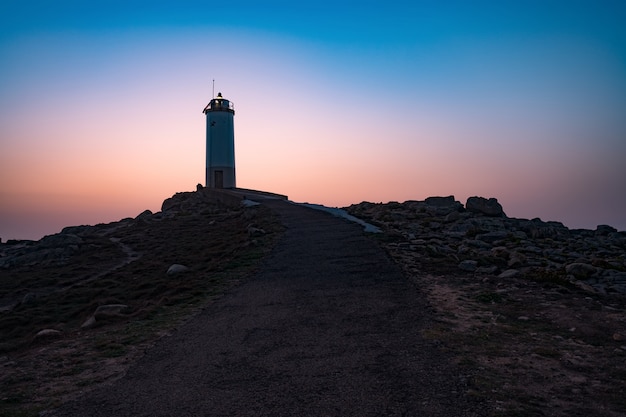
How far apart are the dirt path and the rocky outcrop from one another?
316 cm

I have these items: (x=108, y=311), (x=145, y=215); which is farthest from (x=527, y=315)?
(x=145, y=215)

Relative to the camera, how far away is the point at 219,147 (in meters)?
48.9

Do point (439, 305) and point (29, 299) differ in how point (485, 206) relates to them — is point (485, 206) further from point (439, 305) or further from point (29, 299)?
point (29, 299)

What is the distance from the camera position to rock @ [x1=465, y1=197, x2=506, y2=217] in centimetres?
2555

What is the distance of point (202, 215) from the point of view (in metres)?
33.9

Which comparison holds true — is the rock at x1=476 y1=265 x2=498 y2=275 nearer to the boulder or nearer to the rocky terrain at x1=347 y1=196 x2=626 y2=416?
the rocky terrain at x1=347 y1=196 x2=626 y2=416

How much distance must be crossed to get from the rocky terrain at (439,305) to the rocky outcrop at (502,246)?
0.07 metres

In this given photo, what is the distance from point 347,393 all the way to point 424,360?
143 centimetres

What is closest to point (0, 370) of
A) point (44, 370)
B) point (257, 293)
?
point (44, 370)

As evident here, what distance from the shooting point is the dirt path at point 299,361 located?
211 inches

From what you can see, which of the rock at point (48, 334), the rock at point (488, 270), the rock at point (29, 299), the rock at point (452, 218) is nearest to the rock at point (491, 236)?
the rock at point (452, 218)

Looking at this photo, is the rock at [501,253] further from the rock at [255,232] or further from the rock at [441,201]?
the rock at [441,201]

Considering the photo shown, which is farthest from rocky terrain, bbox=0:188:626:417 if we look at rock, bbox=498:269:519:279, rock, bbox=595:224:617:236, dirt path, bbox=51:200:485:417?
dirt path, bbox=51:200:485:417

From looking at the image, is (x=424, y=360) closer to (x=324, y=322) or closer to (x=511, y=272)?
(x=324, y=322)
